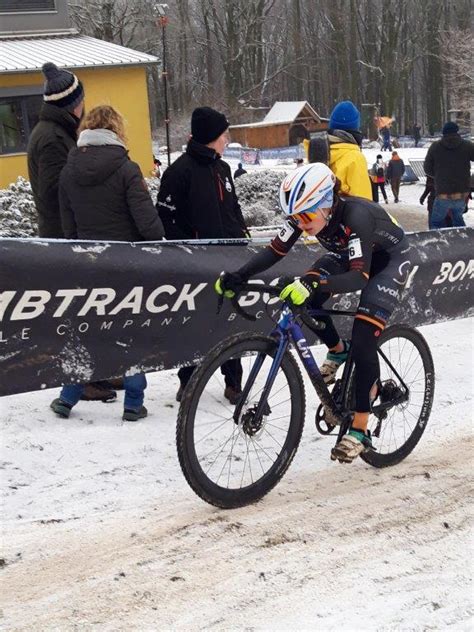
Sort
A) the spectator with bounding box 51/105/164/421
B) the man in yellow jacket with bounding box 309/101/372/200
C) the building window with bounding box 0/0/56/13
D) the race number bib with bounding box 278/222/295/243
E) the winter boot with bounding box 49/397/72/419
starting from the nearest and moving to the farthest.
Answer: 1. the race number bib with bounding box 278/222/295/243
2. the spectator with bounding box 51/105/164/421
3. the winter boot with bounding box 49/397/72/419
4. the man in yellow jacket with bounding box 309/101/372/200
5. the building window with bounding box 0/0/56/13

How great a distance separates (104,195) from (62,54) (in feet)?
84.7

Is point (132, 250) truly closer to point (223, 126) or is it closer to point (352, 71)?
point (223, 126)

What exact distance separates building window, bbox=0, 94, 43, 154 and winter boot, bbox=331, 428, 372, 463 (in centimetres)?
2640

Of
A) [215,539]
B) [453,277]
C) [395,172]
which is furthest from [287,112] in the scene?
[215,539]

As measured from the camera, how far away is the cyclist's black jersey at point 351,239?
15.7ft

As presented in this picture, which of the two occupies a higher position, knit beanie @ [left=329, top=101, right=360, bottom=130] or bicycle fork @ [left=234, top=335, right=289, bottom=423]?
knit beanie @ [left=329, top=101, right=360, bottom=130]

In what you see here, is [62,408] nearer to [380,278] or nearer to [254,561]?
[254,561]

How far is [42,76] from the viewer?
29.5 metres

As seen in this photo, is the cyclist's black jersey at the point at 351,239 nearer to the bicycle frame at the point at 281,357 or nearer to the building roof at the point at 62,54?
the bicycle frame at the point at 281,357

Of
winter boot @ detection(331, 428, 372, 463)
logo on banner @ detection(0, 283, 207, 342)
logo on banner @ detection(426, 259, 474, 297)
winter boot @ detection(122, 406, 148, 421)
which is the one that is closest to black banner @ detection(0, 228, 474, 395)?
logo on banner @ detection(0, 283, 207, 342)

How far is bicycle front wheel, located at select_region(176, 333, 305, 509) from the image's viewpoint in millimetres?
4520

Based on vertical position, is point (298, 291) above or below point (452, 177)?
below

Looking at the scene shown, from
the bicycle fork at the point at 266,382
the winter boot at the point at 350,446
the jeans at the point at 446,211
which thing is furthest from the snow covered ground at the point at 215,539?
the jeans at the point at 446,211

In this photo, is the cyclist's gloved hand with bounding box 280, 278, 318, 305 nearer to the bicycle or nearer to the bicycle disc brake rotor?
the bicycle
